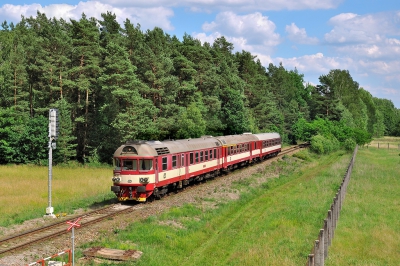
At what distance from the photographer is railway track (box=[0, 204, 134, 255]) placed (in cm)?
1644

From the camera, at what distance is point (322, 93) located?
96.1 m

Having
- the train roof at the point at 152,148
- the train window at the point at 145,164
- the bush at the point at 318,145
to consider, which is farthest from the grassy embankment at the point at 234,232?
the bush at the point at 318,145

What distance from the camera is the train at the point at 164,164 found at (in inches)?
957

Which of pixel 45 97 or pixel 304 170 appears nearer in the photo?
pixel 304 170

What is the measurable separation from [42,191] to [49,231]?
14261mm

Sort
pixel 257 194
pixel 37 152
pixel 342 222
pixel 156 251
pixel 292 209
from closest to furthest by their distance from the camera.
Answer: pixel 156 251 → pixel 342 222 → pixel 292 209 → pixel 257 194 → pixel 37 152

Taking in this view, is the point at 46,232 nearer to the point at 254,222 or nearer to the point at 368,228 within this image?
the point at 254,222

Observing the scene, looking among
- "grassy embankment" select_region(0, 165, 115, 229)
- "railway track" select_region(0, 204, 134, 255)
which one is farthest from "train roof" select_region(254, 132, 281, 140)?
"railway track" select_region(0, 204, 134, 255)

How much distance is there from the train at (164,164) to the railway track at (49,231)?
4.44 ft

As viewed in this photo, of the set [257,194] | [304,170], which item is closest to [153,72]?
[304,170]

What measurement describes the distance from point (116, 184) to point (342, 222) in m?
12.2

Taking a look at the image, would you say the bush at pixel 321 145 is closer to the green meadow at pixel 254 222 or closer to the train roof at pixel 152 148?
the green meadow at pixel 254 222

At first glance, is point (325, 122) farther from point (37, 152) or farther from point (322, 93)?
point (37, 152)

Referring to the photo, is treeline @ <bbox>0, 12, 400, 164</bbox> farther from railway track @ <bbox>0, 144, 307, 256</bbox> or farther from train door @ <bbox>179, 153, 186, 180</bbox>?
railway track @ <bbox>0, 144, 307, 256</bbox>
